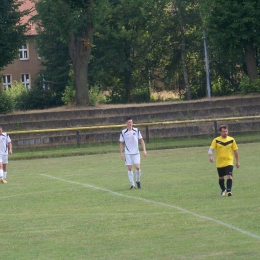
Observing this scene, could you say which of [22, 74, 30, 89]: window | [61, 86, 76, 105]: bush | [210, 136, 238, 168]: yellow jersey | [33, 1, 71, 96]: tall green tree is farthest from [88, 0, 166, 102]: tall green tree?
[210, 136, 238, 168]: yellow jersey

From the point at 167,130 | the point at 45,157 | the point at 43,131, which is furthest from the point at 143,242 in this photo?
the point at 167,130

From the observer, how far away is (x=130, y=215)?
14.6 metres

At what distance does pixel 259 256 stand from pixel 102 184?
11.8 meters

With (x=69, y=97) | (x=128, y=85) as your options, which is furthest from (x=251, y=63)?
(x=128, y=85)

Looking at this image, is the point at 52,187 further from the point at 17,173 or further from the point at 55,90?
the point at 55,90

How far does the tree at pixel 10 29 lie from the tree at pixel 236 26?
12655 millimetres

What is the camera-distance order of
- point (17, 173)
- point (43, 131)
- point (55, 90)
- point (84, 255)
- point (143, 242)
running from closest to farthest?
point (84, 255) → point (143, 242) → point (17, 173) → point (43, 131) → point (55, 90)

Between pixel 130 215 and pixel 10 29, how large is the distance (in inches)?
1176

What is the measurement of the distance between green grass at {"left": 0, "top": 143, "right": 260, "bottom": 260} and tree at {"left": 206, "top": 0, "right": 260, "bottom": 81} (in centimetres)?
2104

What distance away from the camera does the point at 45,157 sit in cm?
3478

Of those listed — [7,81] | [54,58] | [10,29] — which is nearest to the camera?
[10,29]

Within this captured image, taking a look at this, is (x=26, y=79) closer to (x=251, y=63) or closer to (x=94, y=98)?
(x=94, y=98)

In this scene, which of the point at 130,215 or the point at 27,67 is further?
the point at 27,67

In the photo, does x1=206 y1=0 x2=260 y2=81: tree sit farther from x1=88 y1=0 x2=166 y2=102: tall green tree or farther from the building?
the building
